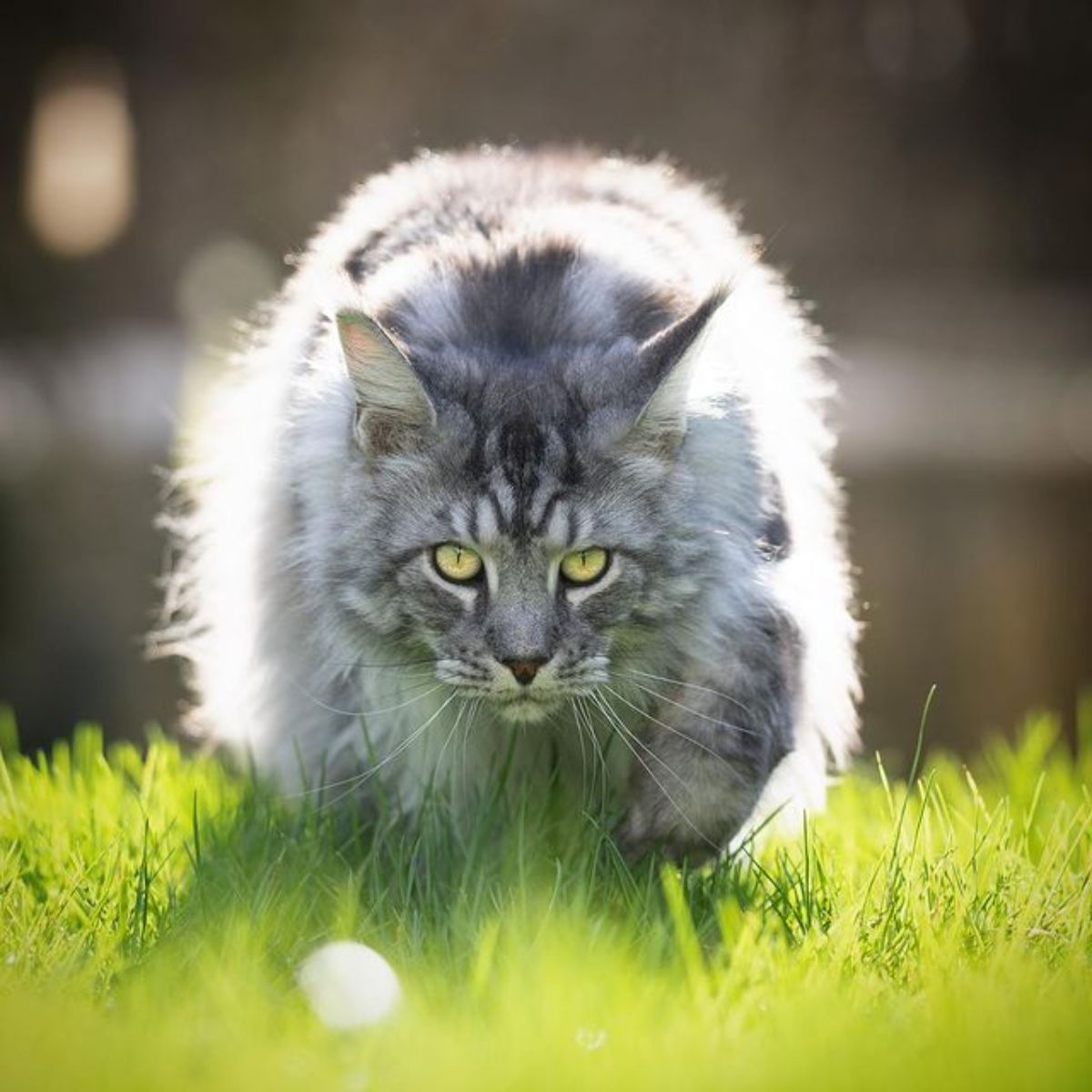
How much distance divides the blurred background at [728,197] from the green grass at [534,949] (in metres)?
3.67

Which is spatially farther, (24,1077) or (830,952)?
(830,952)

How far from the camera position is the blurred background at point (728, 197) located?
7168 mm

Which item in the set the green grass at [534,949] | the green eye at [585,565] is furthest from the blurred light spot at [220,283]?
the green eye at [585,565]

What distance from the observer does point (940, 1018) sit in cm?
234

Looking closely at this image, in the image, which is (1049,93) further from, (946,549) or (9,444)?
(9,444)

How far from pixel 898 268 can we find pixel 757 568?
14.9 feet

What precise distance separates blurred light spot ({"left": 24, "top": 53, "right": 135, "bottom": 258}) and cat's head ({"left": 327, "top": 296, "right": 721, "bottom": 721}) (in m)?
4.68

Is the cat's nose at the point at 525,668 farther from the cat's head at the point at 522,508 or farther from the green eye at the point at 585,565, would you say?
the green eye at the point at 585,565

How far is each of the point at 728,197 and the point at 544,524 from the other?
4685mm

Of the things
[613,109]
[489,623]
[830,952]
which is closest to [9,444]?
[613,109]

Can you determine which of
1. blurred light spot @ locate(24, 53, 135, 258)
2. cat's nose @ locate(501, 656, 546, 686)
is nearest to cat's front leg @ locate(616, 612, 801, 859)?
cat's nose @ locate(501, 656, 546, 686)

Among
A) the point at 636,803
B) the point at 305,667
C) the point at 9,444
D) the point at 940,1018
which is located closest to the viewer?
the point at 940,1018

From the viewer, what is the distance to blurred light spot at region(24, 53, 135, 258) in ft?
23.9

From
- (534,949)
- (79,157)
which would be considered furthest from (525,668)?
(79,157)
